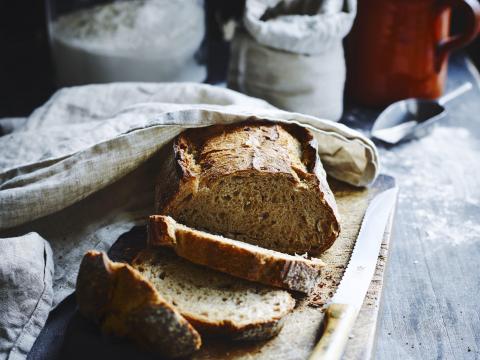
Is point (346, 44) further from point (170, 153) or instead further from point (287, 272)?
point (287, 272)

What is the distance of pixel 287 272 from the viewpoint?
1719 millimetres

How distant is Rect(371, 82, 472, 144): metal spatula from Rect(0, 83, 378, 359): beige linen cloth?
0.59m

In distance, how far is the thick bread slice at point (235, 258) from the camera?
1.70 meters

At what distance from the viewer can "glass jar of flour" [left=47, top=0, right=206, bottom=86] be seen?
290cm

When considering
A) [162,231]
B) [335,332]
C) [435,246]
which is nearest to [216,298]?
[162,231]

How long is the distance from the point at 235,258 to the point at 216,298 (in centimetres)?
12

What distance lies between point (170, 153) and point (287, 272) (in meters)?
0.63

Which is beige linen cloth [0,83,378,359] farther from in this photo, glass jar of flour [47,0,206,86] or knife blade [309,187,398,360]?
glass jar of flour [47,0,206,86]

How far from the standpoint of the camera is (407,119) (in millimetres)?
2922

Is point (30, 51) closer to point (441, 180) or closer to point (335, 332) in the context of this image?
point (441, 180)

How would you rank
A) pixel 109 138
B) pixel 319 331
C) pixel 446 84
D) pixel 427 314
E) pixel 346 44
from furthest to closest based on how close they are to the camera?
pixel 446 84 < pixel 346 44 < pixel 109 138 < pixel 427 314 < pixel 319 331

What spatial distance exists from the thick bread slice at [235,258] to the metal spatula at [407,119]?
125cm

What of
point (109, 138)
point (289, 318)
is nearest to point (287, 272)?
point (289, 318)

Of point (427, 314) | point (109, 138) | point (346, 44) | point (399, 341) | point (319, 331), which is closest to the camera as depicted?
point (319, 331)
